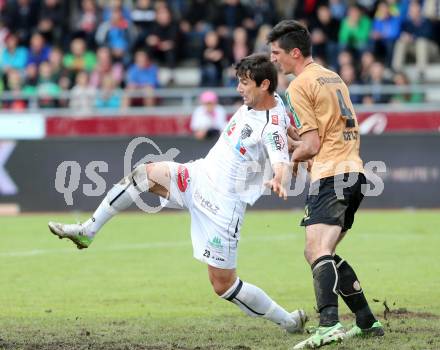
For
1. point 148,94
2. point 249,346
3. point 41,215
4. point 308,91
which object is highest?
point 308,91

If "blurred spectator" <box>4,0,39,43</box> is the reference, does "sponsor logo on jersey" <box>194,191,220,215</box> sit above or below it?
above

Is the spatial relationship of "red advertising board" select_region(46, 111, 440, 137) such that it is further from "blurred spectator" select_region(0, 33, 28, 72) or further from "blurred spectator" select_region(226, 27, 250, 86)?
"blurred spectator" select_region(0, 33, 28, 72)

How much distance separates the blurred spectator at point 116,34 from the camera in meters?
23.5

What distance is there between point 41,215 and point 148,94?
4428 millimetres

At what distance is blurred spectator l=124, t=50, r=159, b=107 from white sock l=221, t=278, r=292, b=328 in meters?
14.3

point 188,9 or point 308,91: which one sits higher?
point 308,91

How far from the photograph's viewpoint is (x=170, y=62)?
23328mm

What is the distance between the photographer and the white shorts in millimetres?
7617

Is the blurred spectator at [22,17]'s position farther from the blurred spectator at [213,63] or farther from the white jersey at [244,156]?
the white jersey at [244,156]

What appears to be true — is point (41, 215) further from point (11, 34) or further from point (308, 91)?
point (308, 91)

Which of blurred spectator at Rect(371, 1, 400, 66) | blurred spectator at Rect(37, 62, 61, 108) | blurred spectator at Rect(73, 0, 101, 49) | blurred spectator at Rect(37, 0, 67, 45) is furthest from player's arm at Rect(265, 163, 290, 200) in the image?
blurred spectator at Rect(37, 0, 67, 45)

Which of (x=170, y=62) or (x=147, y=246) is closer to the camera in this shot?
(x=147, y=246)

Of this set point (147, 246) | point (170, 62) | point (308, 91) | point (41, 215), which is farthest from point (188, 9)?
point (308, 91)

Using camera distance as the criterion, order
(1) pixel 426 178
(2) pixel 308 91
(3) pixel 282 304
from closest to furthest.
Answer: (2) pixel 308 91, (3) pixel 282 304, (1) pixel 426 178
